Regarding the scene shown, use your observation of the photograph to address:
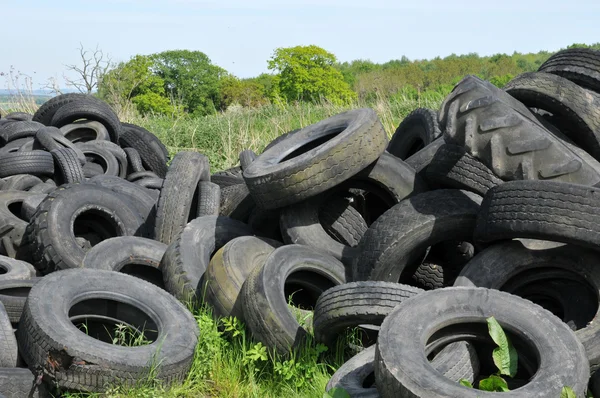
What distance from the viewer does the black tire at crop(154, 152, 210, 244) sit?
23.6 feet

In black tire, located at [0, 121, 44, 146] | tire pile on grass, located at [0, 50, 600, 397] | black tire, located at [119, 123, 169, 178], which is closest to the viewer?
tire pile on grass, located at [0, 50, 600, 397]

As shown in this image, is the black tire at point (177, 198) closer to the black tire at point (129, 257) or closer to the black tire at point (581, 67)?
the black tire at point (129, 257)

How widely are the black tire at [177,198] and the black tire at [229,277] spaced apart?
123 cm

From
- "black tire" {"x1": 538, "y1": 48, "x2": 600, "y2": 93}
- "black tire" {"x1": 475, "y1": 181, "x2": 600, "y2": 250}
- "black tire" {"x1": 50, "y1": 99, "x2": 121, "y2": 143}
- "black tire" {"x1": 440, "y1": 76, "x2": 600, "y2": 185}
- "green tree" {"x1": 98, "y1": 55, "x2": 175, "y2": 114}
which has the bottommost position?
"green tree" {"x1": 98, "y1": 55, "x2": 175, "y2": 114}

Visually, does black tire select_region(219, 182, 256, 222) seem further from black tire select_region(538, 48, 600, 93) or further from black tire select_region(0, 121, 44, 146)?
black tire select_region(0, 121, 44, 146)

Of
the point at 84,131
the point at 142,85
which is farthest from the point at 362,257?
the point at 142,85

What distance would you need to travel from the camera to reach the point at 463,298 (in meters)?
4.43

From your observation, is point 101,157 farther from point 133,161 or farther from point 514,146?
point 514,146

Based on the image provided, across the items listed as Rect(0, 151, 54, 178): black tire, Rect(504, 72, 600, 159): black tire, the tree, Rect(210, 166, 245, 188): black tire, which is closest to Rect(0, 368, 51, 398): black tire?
Rect(210, 166, 245, 188): black tire

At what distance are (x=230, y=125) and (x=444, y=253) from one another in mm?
10393

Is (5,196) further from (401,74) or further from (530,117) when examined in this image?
(401,74)

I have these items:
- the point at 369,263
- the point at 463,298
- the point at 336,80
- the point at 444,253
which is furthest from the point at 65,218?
the point at 336,80

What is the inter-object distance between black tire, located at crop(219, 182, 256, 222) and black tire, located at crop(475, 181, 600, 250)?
3.07 meters

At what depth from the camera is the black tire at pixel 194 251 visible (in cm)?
611
